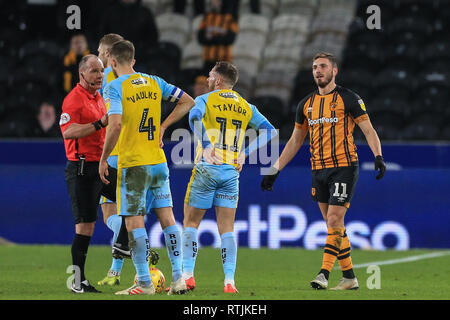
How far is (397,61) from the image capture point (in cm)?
1736

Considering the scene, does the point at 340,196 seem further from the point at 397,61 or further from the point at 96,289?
the point at 397,61

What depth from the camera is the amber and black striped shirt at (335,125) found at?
28.1ft

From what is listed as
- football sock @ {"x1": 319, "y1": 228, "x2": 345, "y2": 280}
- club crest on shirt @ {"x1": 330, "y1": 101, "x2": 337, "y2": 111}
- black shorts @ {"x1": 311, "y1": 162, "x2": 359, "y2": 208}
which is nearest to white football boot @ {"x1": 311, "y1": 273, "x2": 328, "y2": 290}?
football sock @ {"x1": 319, "y1": 228, "x2": 345, "y2": 280}

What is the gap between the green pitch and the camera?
770 centimetres

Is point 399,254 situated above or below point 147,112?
below

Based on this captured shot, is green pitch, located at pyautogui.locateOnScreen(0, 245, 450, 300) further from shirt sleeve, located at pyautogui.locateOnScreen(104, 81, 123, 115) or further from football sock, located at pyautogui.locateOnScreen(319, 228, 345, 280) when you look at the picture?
shirt sleeve, located at pyautogui.locateOnScreen(104, 81, 123, 115)

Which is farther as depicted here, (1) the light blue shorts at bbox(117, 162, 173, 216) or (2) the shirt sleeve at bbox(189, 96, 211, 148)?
(2) the shirt sleeve at bbox(189, 96, 211, 148)

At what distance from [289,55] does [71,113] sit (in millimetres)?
11097

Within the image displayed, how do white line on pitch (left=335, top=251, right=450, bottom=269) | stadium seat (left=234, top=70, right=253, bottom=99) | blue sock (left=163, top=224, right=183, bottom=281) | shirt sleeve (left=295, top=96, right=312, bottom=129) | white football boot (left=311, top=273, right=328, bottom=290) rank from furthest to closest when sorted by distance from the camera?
stadium seat (left=234, top=70, right=253, bottom=99), white line on pitch (left=335, top=251, right=450, bottom=269), shirt sleeve (left=295, top=96, right=312, bottom=129), white football boot (left=311, top=273, right=328, bottom=290), blue sock (left=163, top=224, right=183, bottom=281)

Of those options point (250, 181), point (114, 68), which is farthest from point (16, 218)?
point (114, 68)

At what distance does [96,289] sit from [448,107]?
944 centimetres

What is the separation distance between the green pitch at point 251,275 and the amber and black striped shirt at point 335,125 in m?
1.24

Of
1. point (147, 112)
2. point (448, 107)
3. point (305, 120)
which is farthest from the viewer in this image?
point (448, 107)

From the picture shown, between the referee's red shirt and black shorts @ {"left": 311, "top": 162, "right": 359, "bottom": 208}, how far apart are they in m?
2.11
